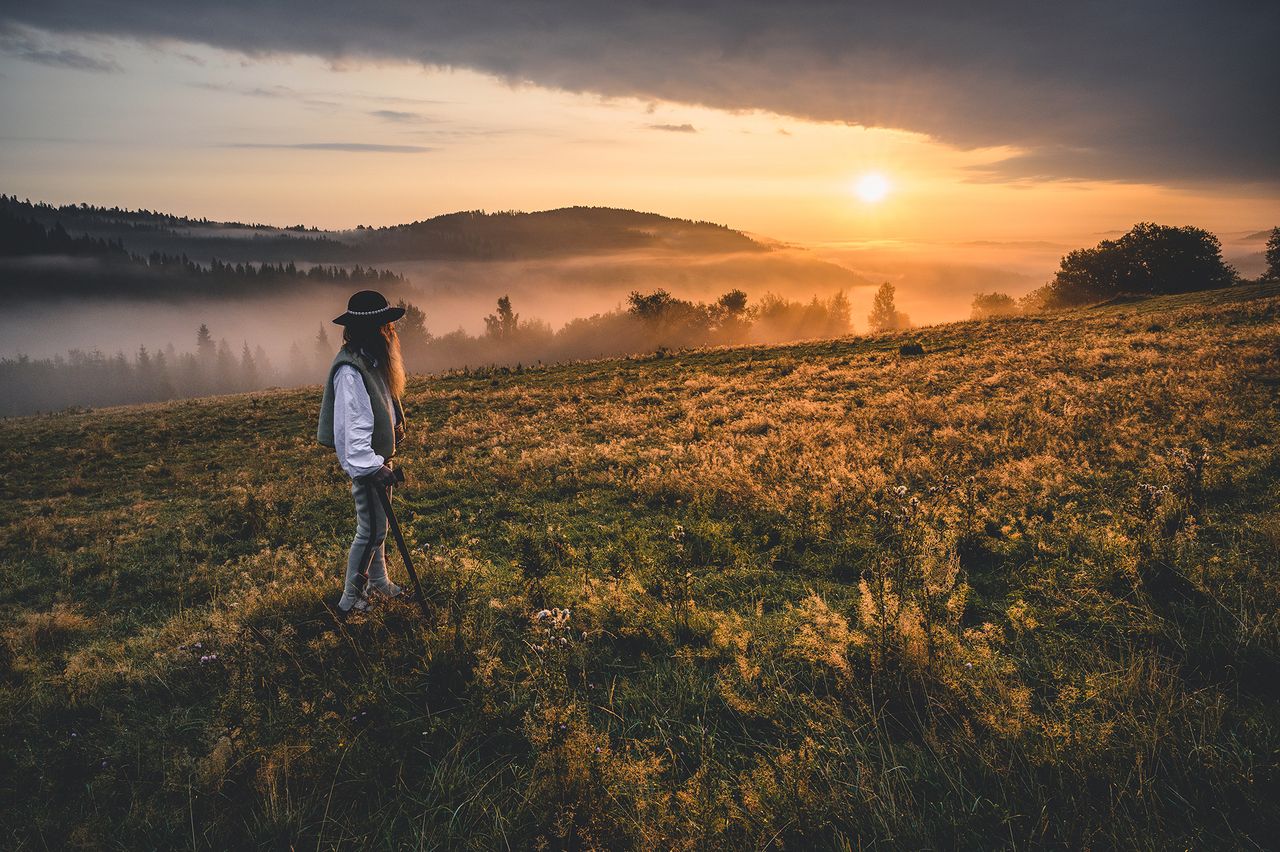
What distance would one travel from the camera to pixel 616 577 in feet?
20.6

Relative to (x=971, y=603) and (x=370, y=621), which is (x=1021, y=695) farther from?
(x=370, y=621)

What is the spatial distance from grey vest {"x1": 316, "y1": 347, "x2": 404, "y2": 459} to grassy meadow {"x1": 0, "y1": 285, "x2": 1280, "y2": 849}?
5.64 ft

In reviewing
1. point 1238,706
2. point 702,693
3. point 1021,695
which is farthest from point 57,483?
point 1238,706

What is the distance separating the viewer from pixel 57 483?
1527 centimetres

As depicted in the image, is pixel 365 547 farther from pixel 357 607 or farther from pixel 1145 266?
pixel 1145 266

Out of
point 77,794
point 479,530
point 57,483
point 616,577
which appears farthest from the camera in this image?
point 57,483

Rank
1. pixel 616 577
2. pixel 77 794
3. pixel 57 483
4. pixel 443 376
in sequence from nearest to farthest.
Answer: pixel 77 794 → pixel 616 577 → pixel 57 483 → pixel 443 376

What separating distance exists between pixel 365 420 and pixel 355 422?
9cm

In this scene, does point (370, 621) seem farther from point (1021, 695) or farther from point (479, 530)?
point (1021, 695)

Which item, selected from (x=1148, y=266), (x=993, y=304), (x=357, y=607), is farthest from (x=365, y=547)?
→ (x=993, y=304)

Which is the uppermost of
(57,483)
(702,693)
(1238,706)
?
(1238,706)

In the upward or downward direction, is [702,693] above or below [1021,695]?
below

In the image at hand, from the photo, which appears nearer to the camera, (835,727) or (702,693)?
(835,727)

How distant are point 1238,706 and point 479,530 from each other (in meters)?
8.44
